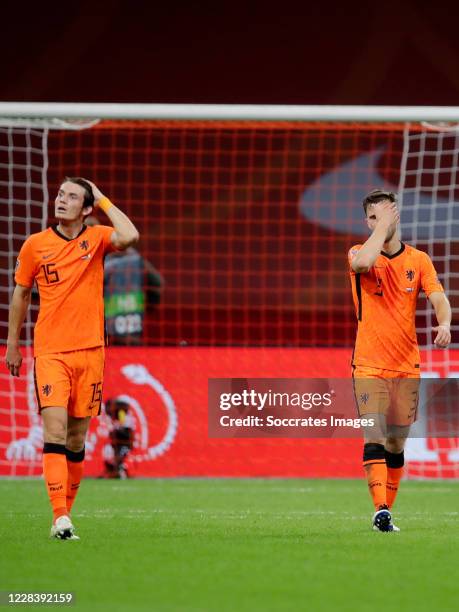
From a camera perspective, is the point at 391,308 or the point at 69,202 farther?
the point at 391,308

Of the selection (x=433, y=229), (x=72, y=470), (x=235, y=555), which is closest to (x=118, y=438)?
(x=72, y=470)

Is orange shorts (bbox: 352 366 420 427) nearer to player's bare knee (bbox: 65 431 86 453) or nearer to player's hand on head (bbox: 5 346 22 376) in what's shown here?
player's bare knee (bbox: 65 431 86 453)

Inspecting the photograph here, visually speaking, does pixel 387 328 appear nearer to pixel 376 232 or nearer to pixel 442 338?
pixel 442 338

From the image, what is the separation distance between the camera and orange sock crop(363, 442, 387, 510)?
21.2 feet

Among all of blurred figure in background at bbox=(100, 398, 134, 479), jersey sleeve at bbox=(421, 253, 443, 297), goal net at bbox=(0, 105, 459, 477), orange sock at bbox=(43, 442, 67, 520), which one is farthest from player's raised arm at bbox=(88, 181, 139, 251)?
goal net at bbox=(0, 105, 459, 477)

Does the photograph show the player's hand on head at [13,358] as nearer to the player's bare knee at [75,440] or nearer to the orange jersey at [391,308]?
the player's bare knee at [75,440]

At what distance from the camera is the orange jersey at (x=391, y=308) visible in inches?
262

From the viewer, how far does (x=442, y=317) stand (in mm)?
6559

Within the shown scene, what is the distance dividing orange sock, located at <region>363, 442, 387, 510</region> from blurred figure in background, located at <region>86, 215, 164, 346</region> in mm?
6285

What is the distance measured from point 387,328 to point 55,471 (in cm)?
194

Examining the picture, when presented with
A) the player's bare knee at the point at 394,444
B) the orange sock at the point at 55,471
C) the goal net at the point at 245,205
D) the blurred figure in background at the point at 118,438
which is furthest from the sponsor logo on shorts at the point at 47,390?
the goal net at the point at 245,205

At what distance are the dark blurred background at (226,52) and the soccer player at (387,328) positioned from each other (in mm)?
10117

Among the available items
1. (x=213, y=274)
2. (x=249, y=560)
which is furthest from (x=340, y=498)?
(x=213, y=274)

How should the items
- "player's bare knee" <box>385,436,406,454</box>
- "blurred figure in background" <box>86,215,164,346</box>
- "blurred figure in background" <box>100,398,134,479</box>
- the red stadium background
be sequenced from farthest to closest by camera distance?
1. "blurred figure in background" <box>86,215,164,346</box>
2. the red stadium background
3. "blurred figure in background" <box>100,398,134,479</box>
4. "player's bare knee" <box>385,436,406,454</box>
